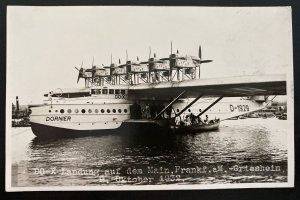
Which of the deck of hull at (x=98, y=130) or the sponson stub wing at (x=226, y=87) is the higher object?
the sponson stub wing at (x=226, y=87)

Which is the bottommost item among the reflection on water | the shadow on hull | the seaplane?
the reflection on water

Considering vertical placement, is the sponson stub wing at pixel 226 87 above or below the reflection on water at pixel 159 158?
above

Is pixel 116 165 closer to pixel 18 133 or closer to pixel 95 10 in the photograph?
pixel 18 133

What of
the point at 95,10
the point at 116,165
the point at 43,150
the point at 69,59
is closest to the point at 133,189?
the point at 116,165

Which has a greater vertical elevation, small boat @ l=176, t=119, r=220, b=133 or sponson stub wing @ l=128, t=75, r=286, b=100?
sponson stub wing @ l=128, t=75, r=286, b=100

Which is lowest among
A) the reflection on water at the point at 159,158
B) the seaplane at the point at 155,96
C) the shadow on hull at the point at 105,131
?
the reflection on water at the point at 159,158

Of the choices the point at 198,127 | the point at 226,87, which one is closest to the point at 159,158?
the point at 198,127
